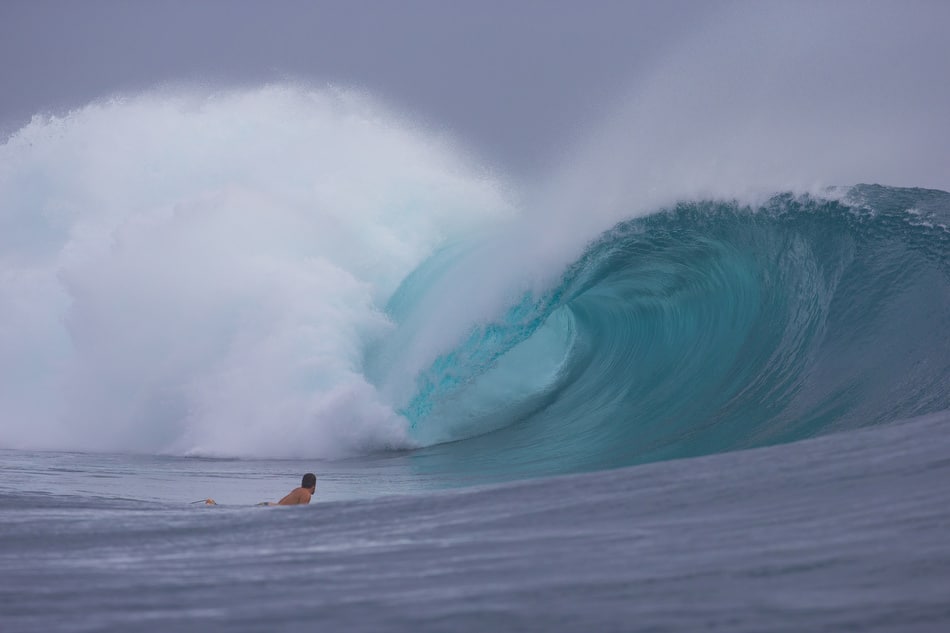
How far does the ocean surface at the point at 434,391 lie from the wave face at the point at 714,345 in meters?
0.04

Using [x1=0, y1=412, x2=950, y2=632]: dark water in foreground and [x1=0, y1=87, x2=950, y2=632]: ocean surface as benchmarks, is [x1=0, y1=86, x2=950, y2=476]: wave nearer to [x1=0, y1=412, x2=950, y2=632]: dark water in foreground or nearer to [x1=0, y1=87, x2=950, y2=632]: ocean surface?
[x1=0, y1=87, x2=950, y2=632]: ocean surface

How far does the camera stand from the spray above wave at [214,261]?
11.0 m

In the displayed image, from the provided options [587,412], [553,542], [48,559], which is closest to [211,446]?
[587,412]

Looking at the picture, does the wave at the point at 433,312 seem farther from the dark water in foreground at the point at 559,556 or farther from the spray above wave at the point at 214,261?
the dark water in foreground at the point at 559,556

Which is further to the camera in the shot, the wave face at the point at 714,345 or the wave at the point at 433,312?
the wave at the point at 433,312

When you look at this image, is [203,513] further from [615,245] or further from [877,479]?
[615,245]

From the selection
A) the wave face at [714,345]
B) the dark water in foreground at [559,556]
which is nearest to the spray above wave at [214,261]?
the wave face at [714,345]

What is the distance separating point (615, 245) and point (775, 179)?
6.38 ft

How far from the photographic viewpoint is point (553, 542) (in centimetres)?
260

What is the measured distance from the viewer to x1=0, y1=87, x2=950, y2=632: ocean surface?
7.34ft

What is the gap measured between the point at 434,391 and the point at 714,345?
305 cm

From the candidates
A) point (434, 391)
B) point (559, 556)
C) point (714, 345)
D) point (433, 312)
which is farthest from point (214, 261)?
point (559, 556)

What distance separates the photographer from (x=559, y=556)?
2439 millimetres

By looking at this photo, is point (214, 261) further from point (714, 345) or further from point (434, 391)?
point (714, 345)
